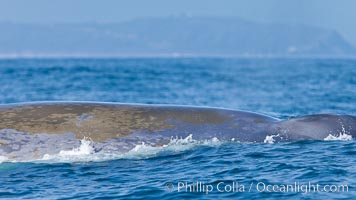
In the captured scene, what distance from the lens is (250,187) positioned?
40.9 feet

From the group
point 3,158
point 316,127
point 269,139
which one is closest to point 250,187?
point 269,139

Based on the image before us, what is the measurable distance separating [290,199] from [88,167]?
13.0ft

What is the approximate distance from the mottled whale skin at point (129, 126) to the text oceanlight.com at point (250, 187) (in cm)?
243

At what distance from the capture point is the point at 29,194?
12.4m

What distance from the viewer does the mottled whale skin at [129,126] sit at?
48.2ft

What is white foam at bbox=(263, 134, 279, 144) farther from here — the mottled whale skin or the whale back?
the whale back

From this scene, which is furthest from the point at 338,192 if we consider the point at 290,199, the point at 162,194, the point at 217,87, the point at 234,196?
the point at 217,87

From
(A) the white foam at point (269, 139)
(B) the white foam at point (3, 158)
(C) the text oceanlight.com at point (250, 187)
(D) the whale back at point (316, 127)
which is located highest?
(D) the whale back at point (316, 127)

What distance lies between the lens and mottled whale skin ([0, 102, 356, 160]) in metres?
14.7

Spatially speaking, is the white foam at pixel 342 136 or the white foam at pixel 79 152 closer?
the white foam at pixel 79 152

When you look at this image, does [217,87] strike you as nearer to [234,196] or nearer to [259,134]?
[259,134]

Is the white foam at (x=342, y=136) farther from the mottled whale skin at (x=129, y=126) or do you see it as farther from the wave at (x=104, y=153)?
the wave at (x=104, y=153)

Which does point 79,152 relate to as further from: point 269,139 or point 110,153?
point 269,139

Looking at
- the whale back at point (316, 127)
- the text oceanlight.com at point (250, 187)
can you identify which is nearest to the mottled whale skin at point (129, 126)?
the whale back at point (316, 127)
